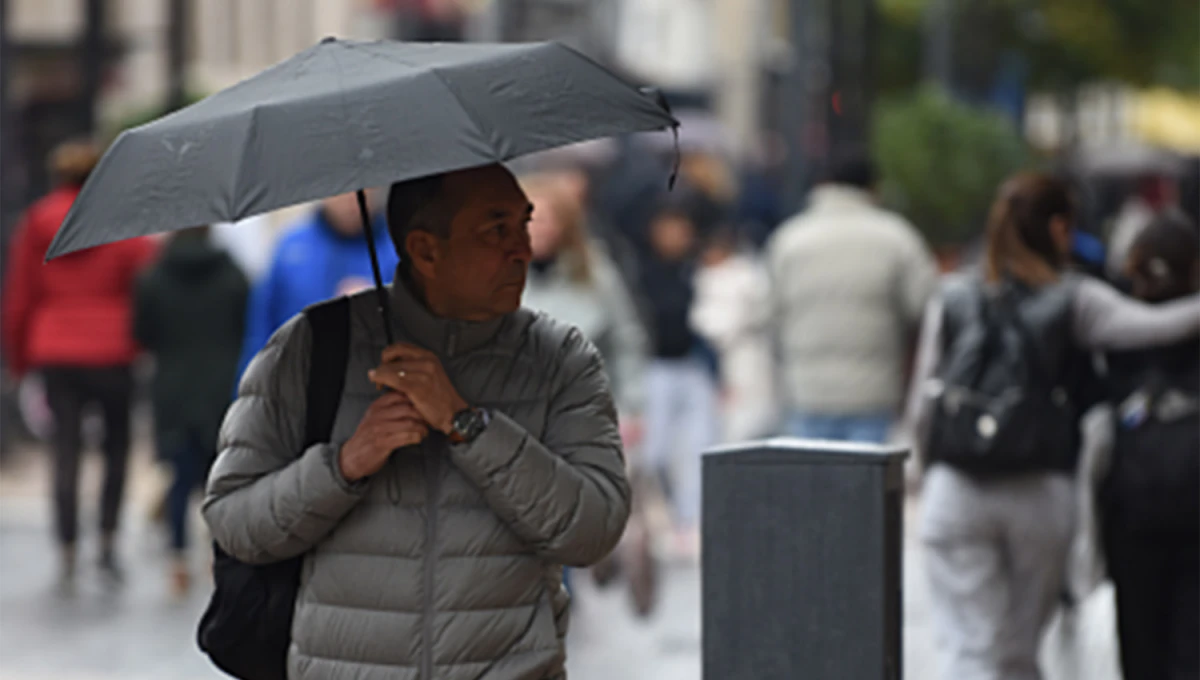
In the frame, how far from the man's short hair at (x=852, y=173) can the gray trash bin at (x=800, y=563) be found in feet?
15.7

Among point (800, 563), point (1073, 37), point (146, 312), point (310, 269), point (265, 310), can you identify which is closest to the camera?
point (800, 563)

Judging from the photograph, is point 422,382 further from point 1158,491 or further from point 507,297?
point 1158,491

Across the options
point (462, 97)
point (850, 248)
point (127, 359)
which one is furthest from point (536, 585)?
point (127, 359)

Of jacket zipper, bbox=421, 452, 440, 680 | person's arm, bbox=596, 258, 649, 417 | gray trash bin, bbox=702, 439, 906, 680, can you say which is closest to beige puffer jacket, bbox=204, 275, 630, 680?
jacket zipper, bbox=421, 452, 440, 680

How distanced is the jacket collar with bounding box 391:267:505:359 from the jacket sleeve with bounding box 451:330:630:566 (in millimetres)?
159

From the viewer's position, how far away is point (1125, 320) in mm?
6258

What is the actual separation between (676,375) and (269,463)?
7722 millimetres

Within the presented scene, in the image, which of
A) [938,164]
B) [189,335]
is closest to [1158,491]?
[189,335]

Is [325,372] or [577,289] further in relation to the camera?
[577,289]

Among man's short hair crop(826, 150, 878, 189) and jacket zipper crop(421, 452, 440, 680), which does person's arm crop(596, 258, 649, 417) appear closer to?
man's short hair crop(826, 150, 878, 189)

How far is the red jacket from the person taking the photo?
1017cm

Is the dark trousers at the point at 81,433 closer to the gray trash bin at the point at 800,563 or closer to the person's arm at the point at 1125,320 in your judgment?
the person's arm at the point at 1125,320

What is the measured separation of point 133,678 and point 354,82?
201 inches

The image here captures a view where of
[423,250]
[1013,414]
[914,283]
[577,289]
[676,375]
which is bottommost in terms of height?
[676,375]
